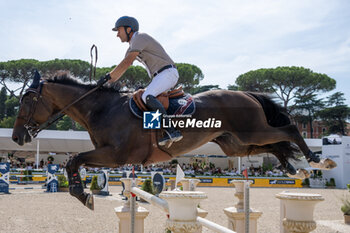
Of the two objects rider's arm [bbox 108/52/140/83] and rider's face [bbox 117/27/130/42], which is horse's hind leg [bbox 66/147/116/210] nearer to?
rider's arm [bbox 108/52/140/83]

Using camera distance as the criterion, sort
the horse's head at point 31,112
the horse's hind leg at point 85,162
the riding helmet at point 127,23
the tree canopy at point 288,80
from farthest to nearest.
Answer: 1. the tree canopy at point 288,80
2. the horse's head at point 31,112
3. the riding helmet at point 127,23
4. the horse's hind leg at point 85,162

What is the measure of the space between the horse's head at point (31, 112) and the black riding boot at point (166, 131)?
1314 mm

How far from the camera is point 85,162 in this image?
3.56 m

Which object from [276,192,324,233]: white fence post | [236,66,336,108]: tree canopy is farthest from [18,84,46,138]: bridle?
[236,66,336,108]: tree canopy

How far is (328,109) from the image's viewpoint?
49.5 m

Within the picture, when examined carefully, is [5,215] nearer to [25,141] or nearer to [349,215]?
[25,141]

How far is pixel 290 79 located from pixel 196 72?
11.7 metres

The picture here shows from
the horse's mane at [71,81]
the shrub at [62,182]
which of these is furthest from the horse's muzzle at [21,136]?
the shrub at [62,182]

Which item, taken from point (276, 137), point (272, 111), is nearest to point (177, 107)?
point (276, 137)

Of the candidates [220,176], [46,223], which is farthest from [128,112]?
[220,176]

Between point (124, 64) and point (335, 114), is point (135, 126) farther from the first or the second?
point (335, 114)

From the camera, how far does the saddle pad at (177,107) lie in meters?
3.84

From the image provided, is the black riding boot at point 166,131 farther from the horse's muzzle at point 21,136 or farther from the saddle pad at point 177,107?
the horse's muzzle at point 21,136

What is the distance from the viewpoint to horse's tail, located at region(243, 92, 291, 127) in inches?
175
